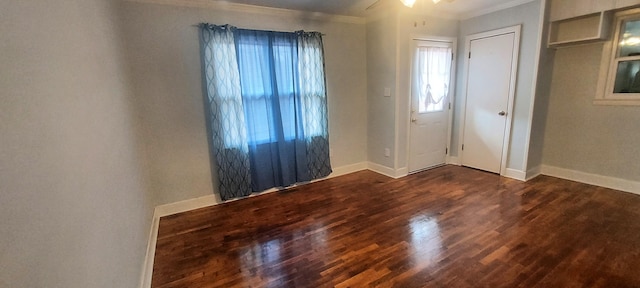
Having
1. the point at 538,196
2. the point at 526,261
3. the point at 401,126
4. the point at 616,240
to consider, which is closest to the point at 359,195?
the point at 401,126

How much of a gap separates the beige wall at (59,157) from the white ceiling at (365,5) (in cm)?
210

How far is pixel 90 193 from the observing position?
1146mm

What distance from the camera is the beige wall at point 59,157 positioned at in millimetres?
657

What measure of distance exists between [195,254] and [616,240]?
367 centimetres

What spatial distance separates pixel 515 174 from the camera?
398 cm

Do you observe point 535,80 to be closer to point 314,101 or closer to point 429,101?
point 429,101

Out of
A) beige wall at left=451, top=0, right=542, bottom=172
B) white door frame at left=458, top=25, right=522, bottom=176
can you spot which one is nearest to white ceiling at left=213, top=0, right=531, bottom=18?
beige wall at left=451, top=0, right=542, bottom=172

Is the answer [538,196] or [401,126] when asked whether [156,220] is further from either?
[538,196]

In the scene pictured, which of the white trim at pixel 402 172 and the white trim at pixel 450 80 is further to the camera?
the white trim at pixel 402 172

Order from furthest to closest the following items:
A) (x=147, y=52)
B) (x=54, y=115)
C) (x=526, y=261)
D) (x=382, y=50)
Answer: (x=382, y=50) < (x=147, y=52) < (x=526, y=261) < (x=54, y=115)

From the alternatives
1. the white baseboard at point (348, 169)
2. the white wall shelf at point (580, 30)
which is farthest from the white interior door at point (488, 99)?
the white baseboard at point (348, 169)

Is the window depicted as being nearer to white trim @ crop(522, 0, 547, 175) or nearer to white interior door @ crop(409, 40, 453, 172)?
white trim @ crop(522, 0, 547, 175)

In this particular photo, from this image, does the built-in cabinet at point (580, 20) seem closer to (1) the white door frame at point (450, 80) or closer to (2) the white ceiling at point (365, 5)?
(2) the white ceiling at point (365, 5)

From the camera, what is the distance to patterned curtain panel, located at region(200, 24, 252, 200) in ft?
10.1
